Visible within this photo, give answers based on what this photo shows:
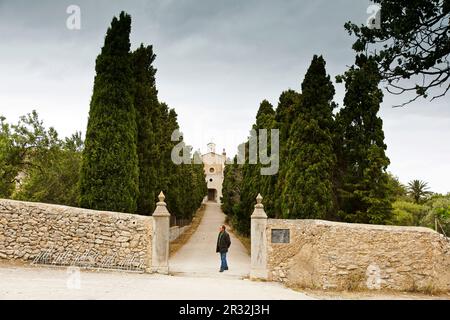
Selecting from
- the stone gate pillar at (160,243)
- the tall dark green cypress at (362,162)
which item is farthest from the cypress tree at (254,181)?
the stone gate pillar at (160,243)

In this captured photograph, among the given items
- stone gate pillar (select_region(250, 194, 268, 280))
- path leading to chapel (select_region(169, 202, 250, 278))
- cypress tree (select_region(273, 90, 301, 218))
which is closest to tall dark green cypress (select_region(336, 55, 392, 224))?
cypress tree (select_region(273, 90, 301, 218))

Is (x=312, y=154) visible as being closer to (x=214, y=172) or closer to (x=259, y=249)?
(x=259, y=249)

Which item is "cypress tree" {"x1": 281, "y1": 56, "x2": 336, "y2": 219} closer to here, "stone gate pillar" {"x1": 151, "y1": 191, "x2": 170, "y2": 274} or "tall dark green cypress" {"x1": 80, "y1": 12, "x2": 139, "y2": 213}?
"stone gate pillar" {"x1": 151, "y1": 191, "x2": 170, "y2": 274}

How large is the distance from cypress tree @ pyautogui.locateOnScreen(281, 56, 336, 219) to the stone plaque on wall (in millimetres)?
3822

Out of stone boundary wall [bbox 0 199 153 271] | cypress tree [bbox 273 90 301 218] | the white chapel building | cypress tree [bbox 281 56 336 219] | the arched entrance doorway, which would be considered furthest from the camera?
the arched entrance doorway

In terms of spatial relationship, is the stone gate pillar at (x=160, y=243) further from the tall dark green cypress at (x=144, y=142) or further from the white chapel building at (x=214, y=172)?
the white chapel building at (x=214, y=172)

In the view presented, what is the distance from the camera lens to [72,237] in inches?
488

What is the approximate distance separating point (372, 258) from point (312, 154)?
565 centimetres

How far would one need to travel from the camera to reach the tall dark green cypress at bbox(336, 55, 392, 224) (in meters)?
16.8

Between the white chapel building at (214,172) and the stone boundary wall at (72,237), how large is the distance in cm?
6763

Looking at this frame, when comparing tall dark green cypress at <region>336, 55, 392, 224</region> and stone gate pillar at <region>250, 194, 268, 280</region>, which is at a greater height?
tall dark green cypress at <region>336, 55, 392, 224</region>

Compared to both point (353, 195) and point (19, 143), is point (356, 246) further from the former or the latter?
point (19, 143)

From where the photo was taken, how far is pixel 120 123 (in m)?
16.1
